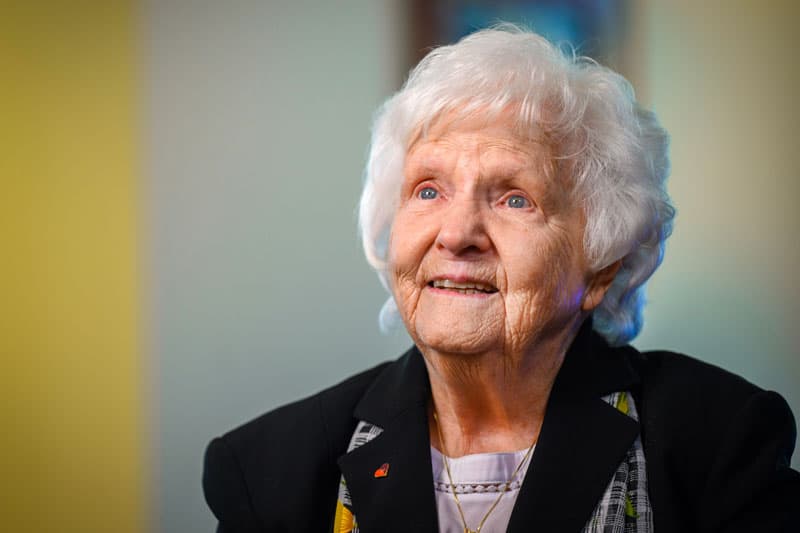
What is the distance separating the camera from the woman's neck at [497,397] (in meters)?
1.63

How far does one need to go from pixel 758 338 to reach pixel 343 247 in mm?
1270

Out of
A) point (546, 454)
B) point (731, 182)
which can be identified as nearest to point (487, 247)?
point (546, 454)

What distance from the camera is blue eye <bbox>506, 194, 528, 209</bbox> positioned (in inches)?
63.6

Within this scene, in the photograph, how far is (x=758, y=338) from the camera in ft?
7.92

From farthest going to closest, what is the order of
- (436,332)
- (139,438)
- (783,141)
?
Answer: (139,438), (783,141), (436,332)

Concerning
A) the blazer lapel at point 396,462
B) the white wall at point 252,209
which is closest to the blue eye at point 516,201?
the blazer lapel at point 396,462

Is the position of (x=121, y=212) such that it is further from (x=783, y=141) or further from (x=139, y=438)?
(x=783, y=141)

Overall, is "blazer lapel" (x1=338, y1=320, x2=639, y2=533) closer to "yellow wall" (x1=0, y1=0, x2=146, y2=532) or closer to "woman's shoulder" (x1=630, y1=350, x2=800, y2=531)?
"woman's shoulder" (x1=630, y1=350, x2=800, y2=531)

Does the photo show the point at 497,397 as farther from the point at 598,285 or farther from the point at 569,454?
the point at 598,285

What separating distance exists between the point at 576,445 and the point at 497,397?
6.9 inches

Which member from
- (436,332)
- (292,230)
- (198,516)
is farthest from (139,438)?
(436,332)

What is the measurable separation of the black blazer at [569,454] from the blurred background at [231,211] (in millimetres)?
808

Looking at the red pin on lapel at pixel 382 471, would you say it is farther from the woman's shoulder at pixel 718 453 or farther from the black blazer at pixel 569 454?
the woman's shoulder at pixel 718 453

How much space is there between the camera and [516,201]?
162cm
